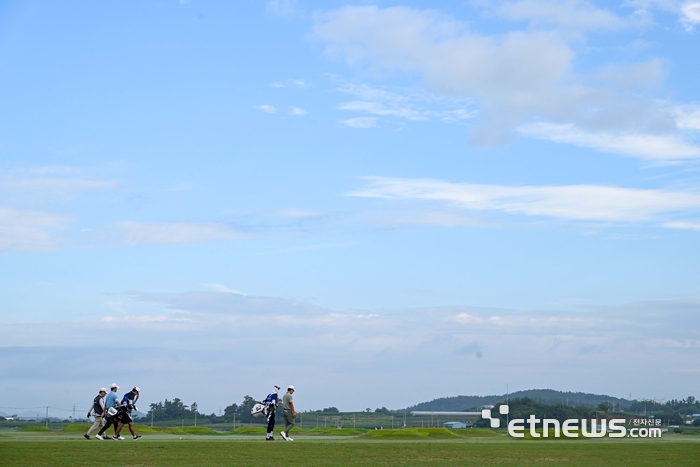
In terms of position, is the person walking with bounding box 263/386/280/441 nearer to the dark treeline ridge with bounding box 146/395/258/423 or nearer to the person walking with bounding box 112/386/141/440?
the person walking with bounding box 112/386/141/440

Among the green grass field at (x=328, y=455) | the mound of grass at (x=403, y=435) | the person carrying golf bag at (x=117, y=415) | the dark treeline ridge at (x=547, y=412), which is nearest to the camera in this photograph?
the green grass field at (x=328, y=455)

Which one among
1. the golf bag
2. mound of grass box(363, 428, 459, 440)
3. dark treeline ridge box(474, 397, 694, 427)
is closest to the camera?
the golf bag

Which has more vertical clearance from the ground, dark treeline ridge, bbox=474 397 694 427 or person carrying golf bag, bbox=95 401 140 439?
person carrying golf bag, bbox=95 401 140 439

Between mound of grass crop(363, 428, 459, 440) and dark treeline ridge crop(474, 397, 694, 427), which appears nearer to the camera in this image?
mound of grass crop(363, 428, 459, 440)

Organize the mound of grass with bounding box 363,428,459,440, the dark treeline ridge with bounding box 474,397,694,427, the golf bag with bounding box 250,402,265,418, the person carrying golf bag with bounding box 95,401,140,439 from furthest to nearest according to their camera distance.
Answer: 1. the dark treeline ridge with bounding box 474,397,694,427
2. the mound of grass with bounding box 363,428,459,440
3. the golf bag with bounding box 250,402,265,418
4. the person carrying golf bag with bounding box 95,401,140,439

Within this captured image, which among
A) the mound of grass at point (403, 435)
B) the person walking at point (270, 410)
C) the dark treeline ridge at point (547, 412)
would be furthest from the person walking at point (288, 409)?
the dark treeline ridge at point (547, 412)

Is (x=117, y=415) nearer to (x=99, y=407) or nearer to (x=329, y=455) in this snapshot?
(x=99, y=407)

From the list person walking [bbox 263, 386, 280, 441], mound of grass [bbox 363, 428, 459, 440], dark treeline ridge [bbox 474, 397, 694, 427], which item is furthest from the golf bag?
dark treeline ridge [bbox 474, 397, 694, 427]

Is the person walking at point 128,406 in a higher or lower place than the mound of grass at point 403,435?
higher

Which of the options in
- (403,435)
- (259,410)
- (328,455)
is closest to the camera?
(328,455)

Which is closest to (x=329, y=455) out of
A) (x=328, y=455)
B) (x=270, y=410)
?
(x=328, y=455)

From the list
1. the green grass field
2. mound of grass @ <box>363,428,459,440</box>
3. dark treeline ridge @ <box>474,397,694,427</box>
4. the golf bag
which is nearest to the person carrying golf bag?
the green grass field

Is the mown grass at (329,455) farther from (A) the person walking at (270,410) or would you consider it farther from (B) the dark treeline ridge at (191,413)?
(B) the dark treeline ridge at (191,413)

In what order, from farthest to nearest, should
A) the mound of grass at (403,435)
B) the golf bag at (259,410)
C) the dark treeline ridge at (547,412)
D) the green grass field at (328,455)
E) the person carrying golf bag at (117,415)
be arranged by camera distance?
the dark treeline ridge at (547,412) < the mound of grass at (403,435) < the golf bag at (259,410) < the person carrying golf bag at (117,415) < the green grass field at (328,455)
